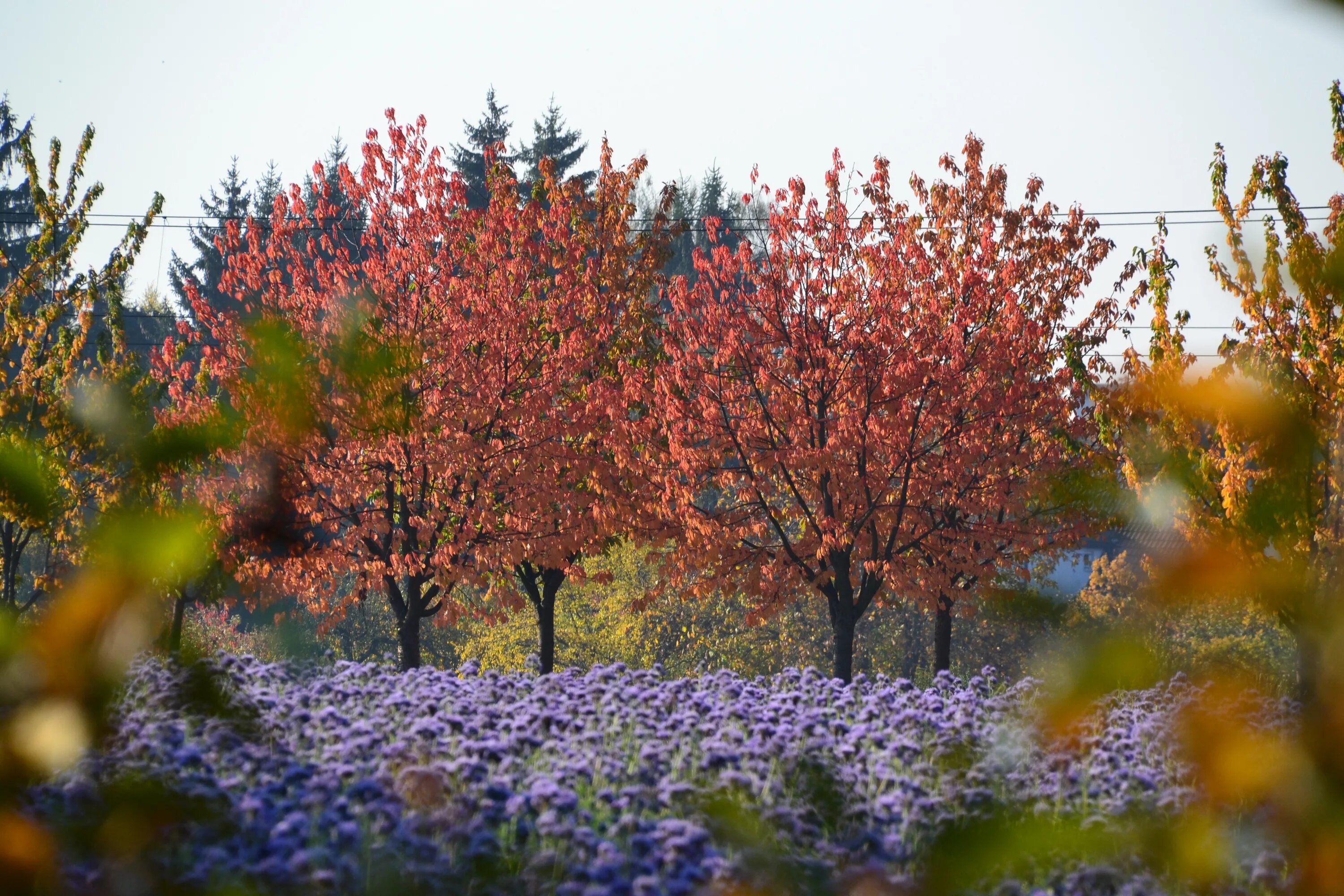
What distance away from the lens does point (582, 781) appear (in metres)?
5.58

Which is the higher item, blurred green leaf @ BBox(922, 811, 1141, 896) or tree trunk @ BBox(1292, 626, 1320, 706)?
tree trunk @ BBox(1292, 626, 1320, 706)

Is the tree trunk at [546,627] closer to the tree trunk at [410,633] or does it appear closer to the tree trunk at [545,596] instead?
the tree trunk at [545,596]

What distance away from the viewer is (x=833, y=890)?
320 cm

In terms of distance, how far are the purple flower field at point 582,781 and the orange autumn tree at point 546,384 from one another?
18.2 feet

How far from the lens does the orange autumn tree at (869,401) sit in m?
12.8

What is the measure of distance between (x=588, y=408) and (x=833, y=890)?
422 inches

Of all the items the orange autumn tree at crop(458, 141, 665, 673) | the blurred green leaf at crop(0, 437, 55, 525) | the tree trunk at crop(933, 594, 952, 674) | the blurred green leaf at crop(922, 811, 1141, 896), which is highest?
the orange autumn tree at crop(458, 141, 665, 673)

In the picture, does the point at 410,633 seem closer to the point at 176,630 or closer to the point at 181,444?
the point at 176,630

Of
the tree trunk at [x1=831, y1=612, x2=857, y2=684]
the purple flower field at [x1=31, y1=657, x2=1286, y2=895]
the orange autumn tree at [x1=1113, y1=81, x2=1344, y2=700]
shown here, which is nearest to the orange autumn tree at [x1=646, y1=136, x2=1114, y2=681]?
the tree trunk at [x1=831, y1=612, x2=857, y2=684]

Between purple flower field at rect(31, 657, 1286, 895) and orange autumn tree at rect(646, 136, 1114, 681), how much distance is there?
5.23 m

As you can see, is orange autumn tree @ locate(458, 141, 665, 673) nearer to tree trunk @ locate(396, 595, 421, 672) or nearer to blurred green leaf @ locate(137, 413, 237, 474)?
tree trunk @ locate(396, 595, 421, 672)

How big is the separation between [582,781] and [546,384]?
843cm

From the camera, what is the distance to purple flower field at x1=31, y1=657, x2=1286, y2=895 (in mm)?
1723

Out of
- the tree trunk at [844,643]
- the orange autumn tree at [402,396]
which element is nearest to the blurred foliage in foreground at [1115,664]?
the orange autumn tree at [402,396]
